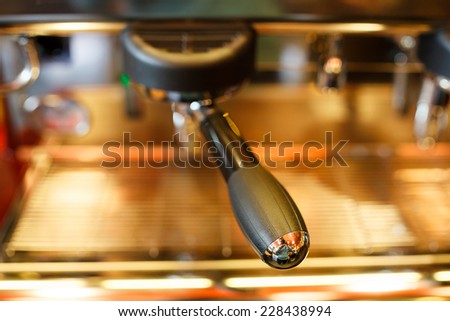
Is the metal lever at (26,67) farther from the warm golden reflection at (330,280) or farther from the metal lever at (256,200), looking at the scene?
the warm golden reflection at (330,280)

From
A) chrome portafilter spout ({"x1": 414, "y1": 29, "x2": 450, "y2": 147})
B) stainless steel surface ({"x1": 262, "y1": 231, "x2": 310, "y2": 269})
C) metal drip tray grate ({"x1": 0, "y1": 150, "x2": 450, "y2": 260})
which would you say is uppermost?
chrome portafilter spout ({"x1": 414, "y1": 29, "x2": 450, "y2": 147})

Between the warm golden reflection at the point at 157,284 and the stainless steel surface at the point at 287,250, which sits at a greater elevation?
the warm golden reflection at the point at 157,284

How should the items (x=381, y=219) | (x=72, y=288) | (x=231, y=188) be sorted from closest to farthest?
1. (x=231, y=188)
2. (x=72, y=288)
3. (x=381, y=219)

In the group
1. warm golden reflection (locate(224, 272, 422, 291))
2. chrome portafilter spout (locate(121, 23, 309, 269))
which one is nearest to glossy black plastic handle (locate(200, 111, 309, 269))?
chrome portafilter spout (locate(121, 23, 309, 269))

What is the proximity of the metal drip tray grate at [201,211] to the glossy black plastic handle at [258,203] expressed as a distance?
0.63 ft

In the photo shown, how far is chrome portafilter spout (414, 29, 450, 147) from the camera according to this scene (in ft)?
1.85

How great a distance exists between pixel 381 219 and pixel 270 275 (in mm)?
183

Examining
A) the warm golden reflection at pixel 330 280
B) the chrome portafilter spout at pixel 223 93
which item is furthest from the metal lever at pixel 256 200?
the warm golden reflection at pixel 330 280

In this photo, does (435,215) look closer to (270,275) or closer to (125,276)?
(270,275)

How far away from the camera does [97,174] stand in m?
0.79

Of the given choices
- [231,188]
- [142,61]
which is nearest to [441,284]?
[231,188]

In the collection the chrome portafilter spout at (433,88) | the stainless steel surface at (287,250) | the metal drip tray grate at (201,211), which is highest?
the chrome portafilter spout at (433,88)

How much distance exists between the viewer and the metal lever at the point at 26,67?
0.62 meters

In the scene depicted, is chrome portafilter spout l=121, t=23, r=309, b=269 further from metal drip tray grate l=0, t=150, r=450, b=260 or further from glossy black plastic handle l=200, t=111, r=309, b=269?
metal drip tray grate l=0, t=150, r=450, b=260
